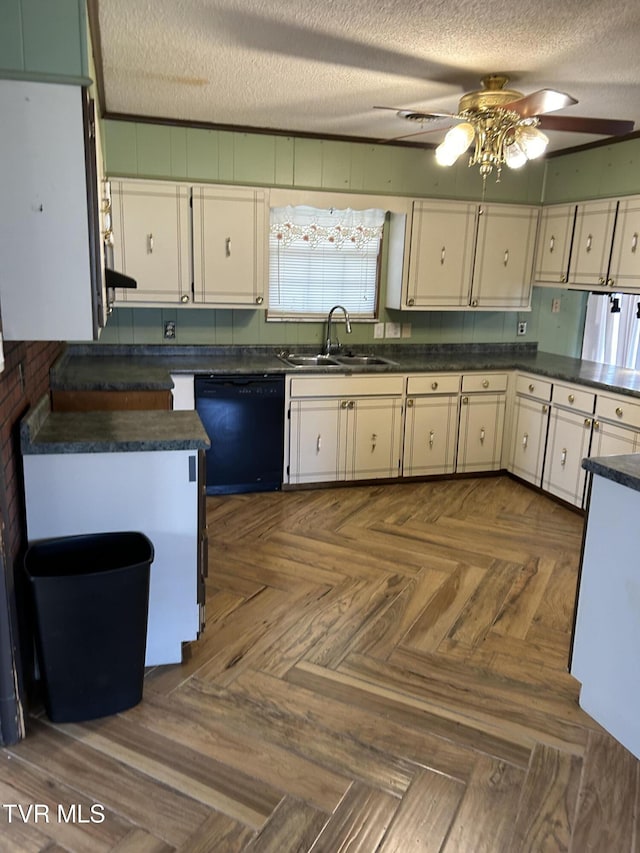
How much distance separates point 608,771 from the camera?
2.03 metres

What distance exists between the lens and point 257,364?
434 cm

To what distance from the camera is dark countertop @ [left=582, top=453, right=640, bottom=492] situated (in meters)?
1.95

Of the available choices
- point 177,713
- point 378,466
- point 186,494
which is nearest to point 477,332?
point 378,466

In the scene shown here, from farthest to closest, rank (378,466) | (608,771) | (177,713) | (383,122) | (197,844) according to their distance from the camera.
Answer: (378,466) → (383,122) → (177,713) → (608,771) → (197,844)

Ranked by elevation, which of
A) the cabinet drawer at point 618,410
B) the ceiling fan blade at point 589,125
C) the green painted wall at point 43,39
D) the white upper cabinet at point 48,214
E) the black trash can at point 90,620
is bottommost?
the black trash can at point 90,620

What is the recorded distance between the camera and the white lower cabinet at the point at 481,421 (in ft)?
15.6

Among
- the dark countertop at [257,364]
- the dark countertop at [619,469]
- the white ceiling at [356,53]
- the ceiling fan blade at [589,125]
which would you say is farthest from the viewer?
the dark countertop at [257,364]

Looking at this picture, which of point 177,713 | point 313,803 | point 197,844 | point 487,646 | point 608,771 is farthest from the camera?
point 487,646

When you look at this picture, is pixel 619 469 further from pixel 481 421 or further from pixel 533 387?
pixel 481 421

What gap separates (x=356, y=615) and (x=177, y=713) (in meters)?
0.97

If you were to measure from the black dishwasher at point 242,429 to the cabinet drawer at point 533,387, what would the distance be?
5.95ft

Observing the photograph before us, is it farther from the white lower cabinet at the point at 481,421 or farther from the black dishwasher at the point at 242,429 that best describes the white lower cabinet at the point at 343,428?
the white lower cabinet at the point at 481,421

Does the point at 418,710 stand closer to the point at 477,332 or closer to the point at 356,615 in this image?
the point at 356,615

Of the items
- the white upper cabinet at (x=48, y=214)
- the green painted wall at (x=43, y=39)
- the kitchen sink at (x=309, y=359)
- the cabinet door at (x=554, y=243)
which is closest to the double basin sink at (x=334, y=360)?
the kitchen sink at (x=309, y=359)
